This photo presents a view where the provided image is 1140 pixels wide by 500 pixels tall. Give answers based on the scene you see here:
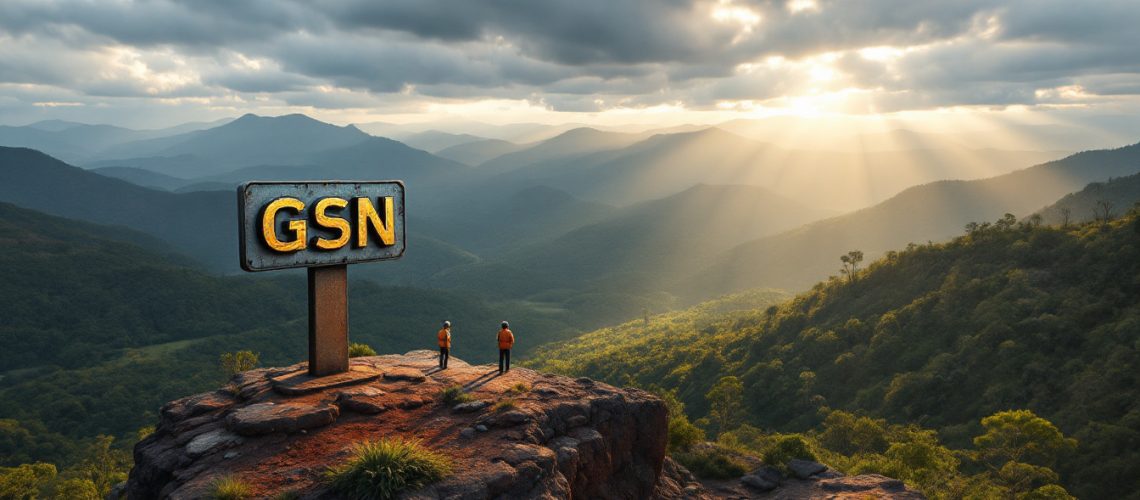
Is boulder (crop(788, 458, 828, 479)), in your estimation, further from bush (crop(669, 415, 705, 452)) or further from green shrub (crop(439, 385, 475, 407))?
green shrub (crop(439, 385, 475, 407))

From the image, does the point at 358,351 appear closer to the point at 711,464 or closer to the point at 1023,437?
the point at 711,464

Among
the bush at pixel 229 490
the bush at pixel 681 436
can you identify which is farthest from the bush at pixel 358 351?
the bush at pixel 681 436

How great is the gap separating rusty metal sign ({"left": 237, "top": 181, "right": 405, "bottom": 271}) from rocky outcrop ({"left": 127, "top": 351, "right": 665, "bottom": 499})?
474 cm

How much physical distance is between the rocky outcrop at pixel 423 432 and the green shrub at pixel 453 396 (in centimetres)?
20

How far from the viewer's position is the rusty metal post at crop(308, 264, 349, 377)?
2131 cm

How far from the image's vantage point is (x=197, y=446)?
1662 centimetres

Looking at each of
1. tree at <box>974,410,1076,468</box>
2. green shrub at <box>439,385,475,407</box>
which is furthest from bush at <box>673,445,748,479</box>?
tree at <box>974,410,1076,468</box>

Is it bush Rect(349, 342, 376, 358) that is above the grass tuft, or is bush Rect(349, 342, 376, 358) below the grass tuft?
below

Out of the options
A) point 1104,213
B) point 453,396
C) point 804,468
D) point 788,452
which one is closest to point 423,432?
point 453,396

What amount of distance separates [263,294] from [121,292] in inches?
1558

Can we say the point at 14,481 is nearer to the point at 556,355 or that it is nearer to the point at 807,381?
the point at 807,381

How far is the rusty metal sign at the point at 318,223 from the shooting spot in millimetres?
19516

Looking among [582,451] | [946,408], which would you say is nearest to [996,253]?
[946,408]

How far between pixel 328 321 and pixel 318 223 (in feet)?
12.9
